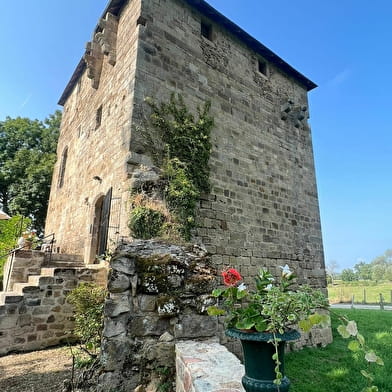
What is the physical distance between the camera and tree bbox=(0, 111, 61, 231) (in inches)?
571

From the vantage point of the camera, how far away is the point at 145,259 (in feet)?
9.68

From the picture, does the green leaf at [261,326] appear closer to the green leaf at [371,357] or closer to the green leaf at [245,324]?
the green leaf at [245,324]

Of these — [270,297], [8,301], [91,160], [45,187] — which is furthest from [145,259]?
[45,187]

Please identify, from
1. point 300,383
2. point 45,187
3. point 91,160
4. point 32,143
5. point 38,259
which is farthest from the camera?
point 32,143

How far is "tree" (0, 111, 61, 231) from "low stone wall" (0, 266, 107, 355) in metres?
9.99

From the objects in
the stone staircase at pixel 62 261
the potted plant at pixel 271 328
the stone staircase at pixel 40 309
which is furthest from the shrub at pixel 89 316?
the potted plant at pixel 271 328

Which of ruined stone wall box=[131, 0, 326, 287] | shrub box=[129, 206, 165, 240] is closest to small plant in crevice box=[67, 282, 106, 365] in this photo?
shrub box=[129, 206, 165, 240]

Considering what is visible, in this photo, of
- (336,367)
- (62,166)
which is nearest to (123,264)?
(336,367)

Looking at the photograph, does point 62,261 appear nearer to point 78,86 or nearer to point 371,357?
point 78,86

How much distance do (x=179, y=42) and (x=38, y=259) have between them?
632 centimetres

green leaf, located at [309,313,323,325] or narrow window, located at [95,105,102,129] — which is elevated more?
Result: narrow window, located at [95,105,102,129]

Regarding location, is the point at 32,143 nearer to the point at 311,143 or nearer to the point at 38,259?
the point at 38,259

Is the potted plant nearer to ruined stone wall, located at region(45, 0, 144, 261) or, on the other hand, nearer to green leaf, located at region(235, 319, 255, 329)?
green leaf, located at region(235, 319, 255, 329)

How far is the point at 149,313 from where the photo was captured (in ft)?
9.02
